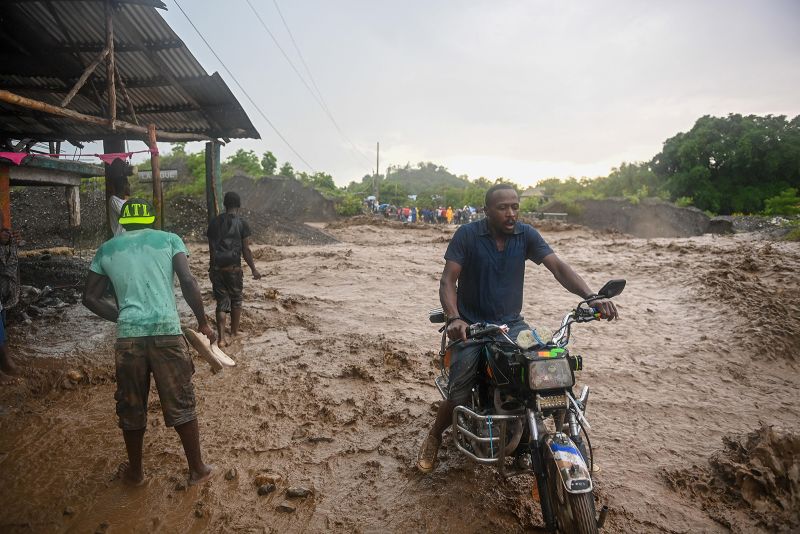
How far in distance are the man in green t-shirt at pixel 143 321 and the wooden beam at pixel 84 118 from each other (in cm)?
433

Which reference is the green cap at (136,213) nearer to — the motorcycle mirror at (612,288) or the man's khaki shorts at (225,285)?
the motorcycle mirror at (612,288)

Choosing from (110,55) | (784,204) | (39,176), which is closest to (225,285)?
(110,55)

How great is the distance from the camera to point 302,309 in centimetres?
760

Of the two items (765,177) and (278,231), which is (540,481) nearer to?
(278,231)

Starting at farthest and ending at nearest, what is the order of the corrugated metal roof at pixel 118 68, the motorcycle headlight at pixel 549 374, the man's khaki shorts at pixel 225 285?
the corrugated metal roof at pixel 118 68 < the man's khaki shorts at pixel 225 285 < the motorcycle headlight at pixel 549 374

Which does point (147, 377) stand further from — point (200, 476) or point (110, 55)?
point (110, 55)

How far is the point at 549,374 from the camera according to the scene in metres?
2.36

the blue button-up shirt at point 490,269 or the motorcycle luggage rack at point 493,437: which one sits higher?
the blue button-up shirt at point 490,269

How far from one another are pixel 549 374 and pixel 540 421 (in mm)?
307

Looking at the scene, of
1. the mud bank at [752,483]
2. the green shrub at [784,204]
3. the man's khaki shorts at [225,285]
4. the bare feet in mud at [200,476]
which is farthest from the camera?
the green shrub at [784,204]

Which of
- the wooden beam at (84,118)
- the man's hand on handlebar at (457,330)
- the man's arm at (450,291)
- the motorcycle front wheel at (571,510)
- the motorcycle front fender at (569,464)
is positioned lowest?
the motorcycle front wheel at (571,510)

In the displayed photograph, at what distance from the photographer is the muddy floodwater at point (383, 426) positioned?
9.36 feet

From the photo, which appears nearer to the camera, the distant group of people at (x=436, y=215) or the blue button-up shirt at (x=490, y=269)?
the blue button-up shirt at (x=490, y=269)

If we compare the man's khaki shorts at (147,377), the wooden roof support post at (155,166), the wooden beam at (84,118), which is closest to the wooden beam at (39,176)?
the wooden beam at (84,118)
